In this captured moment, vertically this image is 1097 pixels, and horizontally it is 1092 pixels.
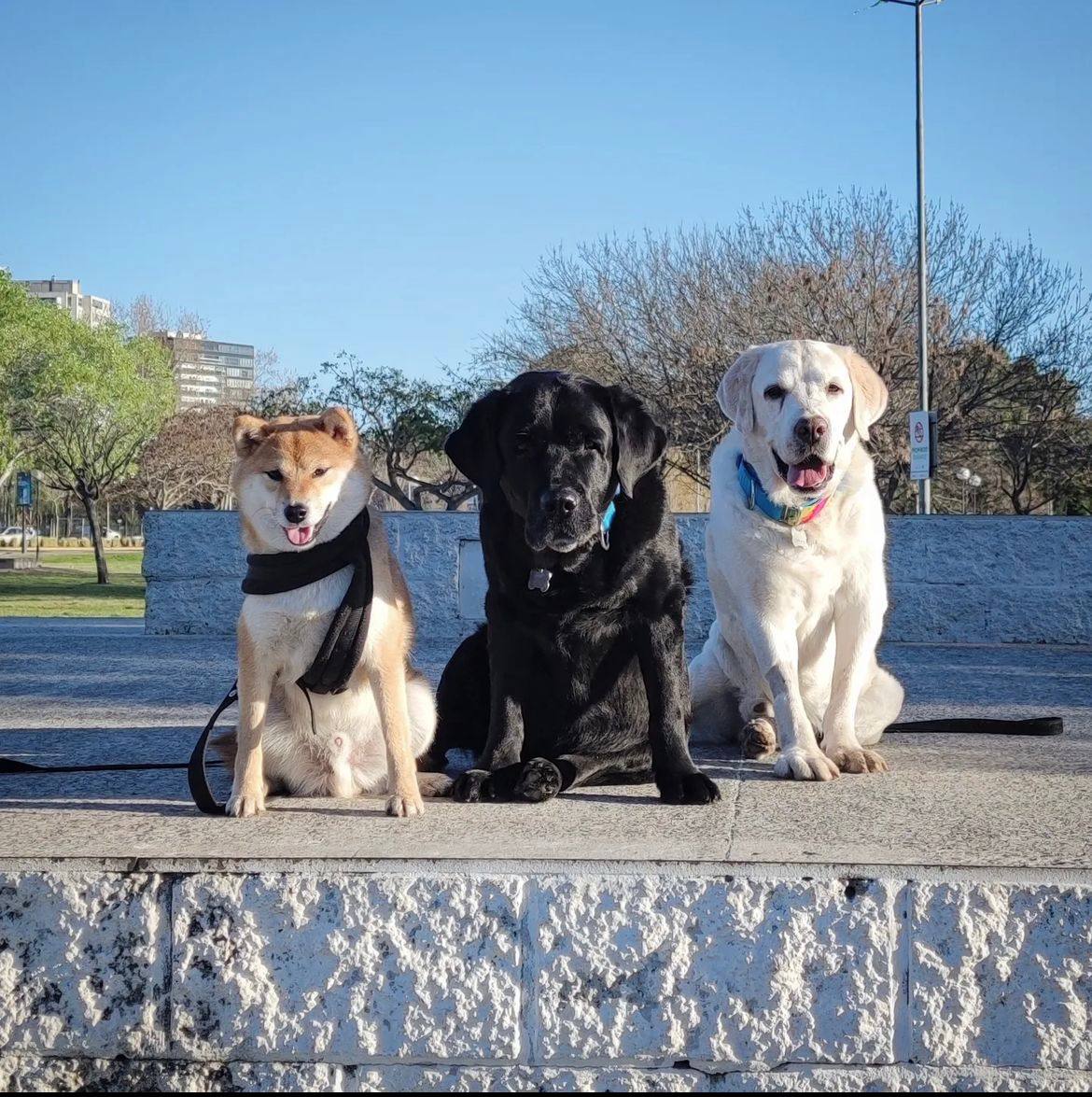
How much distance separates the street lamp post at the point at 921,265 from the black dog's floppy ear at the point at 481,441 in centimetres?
1851

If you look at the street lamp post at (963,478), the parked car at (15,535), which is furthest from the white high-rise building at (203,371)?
the street lamp post at (963,478)

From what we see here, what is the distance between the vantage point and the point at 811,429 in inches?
156

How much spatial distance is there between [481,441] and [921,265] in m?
22.2

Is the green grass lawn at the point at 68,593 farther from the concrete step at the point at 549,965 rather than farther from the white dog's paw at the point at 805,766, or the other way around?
the concrete step at the point at 549,965

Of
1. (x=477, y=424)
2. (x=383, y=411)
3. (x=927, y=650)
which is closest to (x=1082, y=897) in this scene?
(x=477, y=424)

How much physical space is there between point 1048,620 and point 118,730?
27.0 feet

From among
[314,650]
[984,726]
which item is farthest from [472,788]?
[984,726]

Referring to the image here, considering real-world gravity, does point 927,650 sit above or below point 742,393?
below

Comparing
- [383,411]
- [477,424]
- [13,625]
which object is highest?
[383,411]

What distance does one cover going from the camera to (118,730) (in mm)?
5547

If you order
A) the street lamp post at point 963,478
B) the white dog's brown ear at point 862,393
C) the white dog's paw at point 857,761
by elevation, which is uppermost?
the street lamp post at point 963,478

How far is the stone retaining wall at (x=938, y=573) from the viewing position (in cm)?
1067

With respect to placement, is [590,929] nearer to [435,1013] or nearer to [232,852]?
[435,1013]

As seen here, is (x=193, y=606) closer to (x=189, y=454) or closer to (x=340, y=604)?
(x=340, y=604)
